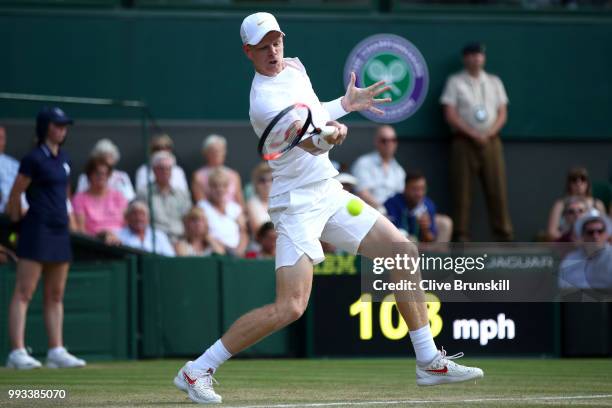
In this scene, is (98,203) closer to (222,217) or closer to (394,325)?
(222,217)

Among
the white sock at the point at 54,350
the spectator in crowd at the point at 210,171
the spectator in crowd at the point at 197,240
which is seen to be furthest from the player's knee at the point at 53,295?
the spectator in crowd at the point at 210,171

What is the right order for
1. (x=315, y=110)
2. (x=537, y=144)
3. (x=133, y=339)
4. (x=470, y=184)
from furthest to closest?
(x=537, y=144) < (x=470, y=184) < (x=133, y=339) < (x=315, y=110)

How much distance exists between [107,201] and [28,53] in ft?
10.3

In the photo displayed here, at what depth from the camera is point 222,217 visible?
1372cm

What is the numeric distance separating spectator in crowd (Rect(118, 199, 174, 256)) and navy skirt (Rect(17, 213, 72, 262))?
A: 5.99ft

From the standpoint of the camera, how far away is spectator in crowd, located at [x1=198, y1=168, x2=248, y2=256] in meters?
13.7

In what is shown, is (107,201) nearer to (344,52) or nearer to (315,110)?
(344,52)

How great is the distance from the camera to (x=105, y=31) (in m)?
15.6

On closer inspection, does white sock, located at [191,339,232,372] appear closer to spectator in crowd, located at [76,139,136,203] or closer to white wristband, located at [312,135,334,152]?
white wristband, located at [312,135,334,152]

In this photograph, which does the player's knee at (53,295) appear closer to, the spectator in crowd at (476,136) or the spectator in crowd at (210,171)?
the spectator in crowd at (210,171)

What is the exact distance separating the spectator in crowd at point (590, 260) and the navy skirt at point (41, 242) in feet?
16.2

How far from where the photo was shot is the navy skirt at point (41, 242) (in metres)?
11.0

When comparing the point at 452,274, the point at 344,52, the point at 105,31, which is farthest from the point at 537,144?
the point at 105,31

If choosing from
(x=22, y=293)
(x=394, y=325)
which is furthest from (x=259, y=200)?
(x=22, y=293)
